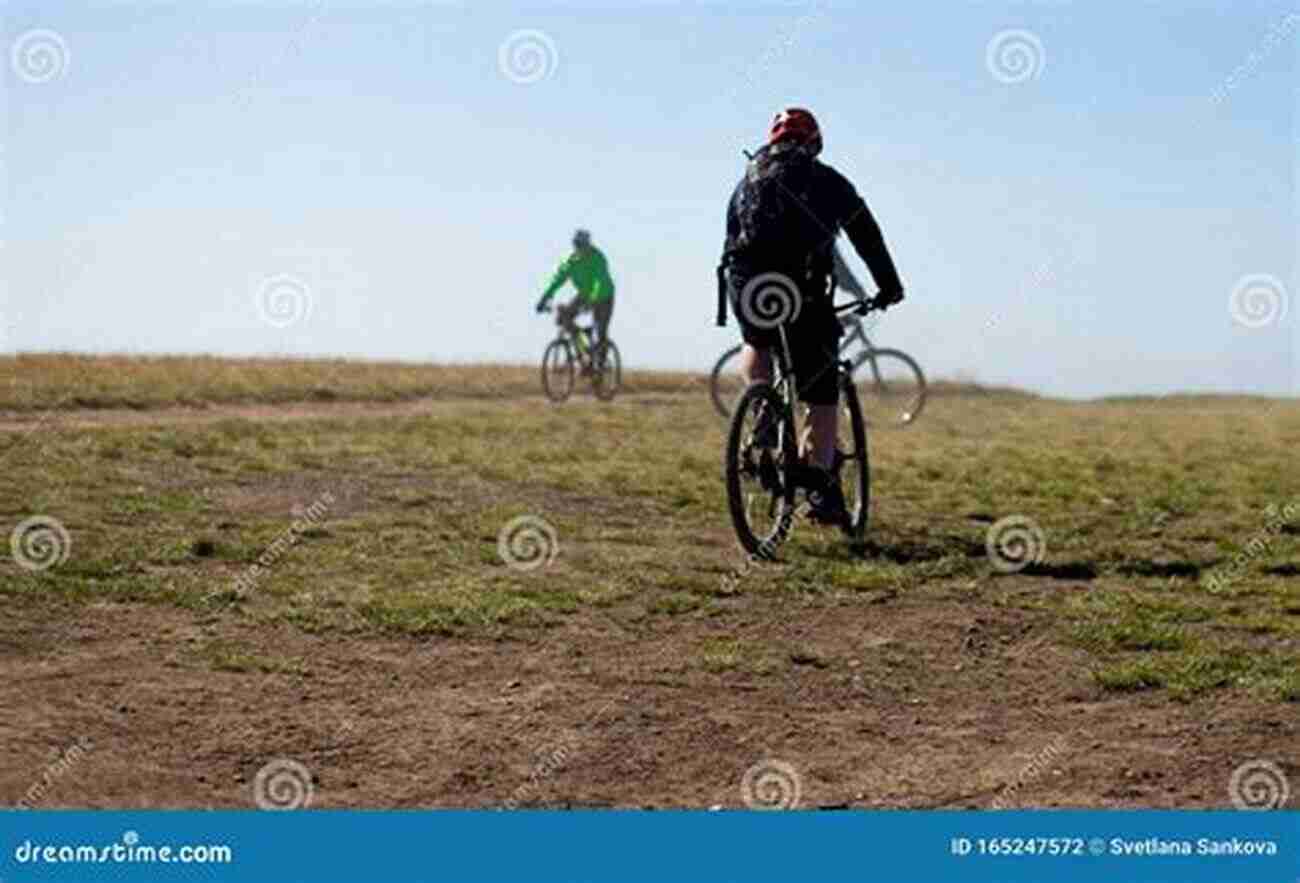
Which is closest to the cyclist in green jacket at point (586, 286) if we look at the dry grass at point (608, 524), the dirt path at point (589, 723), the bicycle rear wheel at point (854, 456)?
the dry grass at point (608, 524)

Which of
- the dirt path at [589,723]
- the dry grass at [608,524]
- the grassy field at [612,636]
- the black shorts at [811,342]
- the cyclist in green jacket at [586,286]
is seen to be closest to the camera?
the dirt path at [589,723]

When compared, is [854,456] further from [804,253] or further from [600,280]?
[600,280]

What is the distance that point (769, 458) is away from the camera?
923cm

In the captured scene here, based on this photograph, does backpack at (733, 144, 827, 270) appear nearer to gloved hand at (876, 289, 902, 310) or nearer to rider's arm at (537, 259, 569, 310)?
gloved hand at (876, 289, 902, 310)

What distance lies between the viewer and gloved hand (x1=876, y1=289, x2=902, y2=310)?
9406mm

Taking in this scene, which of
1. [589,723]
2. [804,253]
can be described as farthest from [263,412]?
[589,723]

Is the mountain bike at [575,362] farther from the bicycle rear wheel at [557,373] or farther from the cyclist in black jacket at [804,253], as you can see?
the cyclist in black jacket at [804,253]

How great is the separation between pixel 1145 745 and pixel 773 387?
12.5ft

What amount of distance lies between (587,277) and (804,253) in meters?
14.0

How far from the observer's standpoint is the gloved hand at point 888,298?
9.41m

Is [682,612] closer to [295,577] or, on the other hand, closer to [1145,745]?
[295,577]

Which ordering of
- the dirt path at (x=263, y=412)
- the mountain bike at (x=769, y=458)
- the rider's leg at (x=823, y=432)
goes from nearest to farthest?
the mountain bike at (x=769, y=458) < the rider's leg at (x=823, y=432) < the dirt path at (x=263, y=412)

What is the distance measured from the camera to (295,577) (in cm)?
855

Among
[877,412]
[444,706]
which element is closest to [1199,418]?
[877,412]
